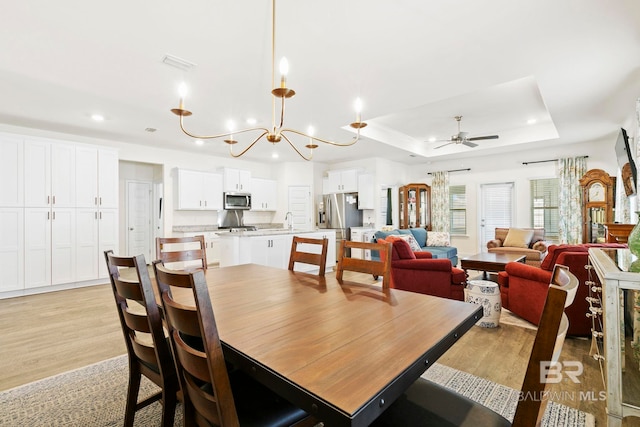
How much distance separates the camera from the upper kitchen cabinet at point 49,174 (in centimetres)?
448

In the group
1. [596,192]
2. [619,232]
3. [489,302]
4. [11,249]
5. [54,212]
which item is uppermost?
[596,192]

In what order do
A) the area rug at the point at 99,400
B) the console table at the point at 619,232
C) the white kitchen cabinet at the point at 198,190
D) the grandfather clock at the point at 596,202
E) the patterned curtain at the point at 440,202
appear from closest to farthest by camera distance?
the area rug at the point at 99,400
the console table at the point at 619,232
the grandfather clock at the point at 596,202
the white kitchen cabinet at the point at 198,190
the patterned curtain at the point at 440,202

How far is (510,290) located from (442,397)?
9.28 ft

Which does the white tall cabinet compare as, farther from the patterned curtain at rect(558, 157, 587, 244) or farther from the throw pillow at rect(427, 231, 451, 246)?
the patterned curtain at rect(558, 157, 587, 244)

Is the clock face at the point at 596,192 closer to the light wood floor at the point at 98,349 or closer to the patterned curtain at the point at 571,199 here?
the patterned curtain at the point at 571,199

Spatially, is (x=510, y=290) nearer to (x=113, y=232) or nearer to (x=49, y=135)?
(x=113, y=232)

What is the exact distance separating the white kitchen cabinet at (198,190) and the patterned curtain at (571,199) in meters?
7.23

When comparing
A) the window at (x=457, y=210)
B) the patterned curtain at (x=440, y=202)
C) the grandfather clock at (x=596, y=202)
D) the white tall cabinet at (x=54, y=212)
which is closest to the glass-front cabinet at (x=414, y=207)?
the patterned curtain at (x=440, y=202)

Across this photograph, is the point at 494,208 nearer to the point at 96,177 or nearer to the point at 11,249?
the point at 96,177

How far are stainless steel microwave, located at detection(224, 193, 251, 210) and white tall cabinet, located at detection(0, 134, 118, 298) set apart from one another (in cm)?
214

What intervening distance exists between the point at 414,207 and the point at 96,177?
6.84 m

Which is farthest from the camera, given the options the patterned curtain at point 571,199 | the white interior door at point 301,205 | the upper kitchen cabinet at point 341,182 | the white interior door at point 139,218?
the white interior door at point 301,205

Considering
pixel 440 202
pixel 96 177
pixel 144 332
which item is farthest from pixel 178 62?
pixel 440 202

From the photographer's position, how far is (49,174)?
182 inches
